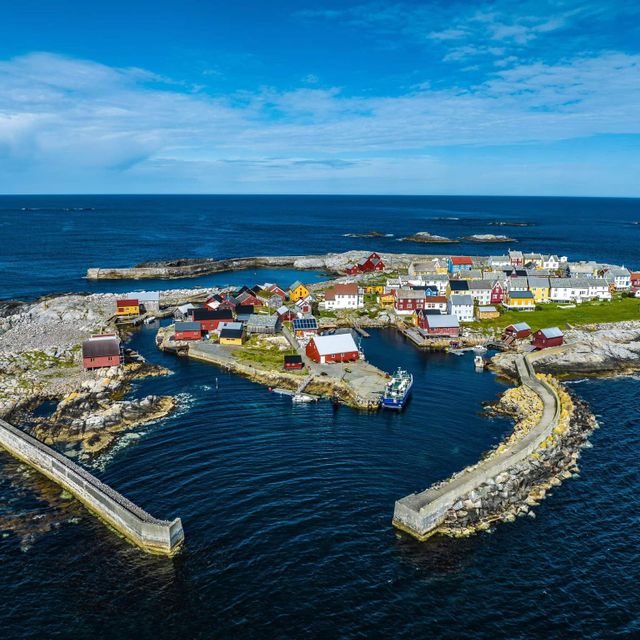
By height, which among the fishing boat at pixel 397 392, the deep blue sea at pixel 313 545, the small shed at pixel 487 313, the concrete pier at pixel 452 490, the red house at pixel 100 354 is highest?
the small shed at pixel 487 313

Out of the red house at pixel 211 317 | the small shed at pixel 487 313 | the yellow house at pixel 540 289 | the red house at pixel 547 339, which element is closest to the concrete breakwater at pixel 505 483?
the red house at pixel 547 339

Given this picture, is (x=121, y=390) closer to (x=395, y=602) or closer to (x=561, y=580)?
(x=395, y=602)

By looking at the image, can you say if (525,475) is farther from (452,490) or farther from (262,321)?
(262,321)

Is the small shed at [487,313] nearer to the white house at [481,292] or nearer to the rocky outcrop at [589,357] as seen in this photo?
the white house at [481,292]

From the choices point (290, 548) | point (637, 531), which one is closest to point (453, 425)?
point (637, 531)

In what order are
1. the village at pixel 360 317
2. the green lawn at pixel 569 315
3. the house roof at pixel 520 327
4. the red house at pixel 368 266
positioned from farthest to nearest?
the red house at pixel 368 266 → the green lawn at pixel 569 315 → the house roof at pixel 520 327 → the village at pixel 360 317

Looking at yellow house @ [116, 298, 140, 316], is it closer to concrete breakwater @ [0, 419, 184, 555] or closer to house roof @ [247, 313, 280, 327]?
house roof @ [247, 313, 280, 327]
